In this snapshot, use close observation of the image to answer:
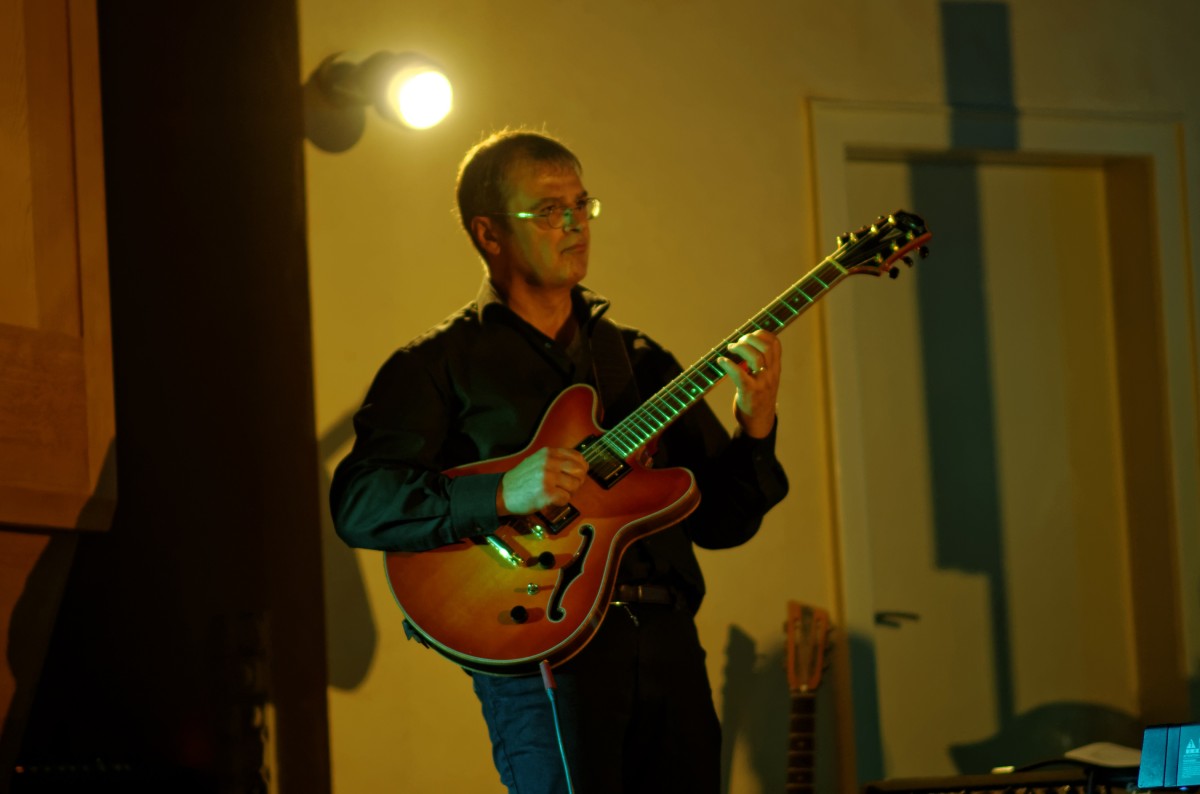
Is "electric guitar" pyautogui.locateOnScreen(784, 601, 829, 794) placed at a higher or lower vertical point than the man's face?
lower

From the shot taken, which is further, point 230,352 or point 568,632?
point 230,352

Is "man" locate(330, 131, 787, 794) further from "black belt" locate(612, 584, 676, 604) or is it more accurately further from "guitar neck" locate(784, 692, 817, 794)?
"guitar neck" locate(784, 692, 817, 794)

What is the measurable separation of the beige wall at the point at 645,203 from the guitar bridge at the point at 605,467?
1330 millimetres

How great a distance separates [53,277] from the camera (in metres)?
3.60

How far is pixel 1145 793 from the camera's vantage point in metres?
3.36

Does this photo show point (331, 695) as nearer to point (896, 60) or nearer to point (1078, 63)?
point (896, 60)

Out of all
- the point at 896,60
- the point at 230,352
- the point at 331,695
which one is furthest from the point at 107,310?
the point at 896,60

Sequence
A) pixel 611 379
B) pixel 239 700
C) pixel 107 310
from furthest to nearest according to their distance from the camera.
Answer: pixel 239 700, pixel 107 310, pixel 611 379

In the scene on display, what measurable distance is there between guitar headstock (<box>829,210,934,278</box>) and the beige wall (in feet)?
4.84

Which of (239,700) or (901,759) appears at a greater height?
(239,700)

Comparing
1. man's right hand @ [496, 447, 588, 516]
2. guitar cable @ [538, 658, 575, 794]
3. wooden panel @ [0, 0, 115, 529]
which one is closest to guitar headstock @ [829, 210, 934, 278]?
man's right hand @ [496, 447, 588, 516]

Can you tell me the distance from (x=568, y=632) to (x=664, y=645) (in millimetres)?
219

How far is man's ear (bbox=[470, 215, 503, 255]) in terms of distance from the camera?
3.12 meters

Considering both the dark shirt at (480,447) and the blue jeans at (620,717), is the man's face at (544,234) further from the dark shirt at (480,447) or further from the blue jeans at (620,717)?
the blue jeans at (620,717)
